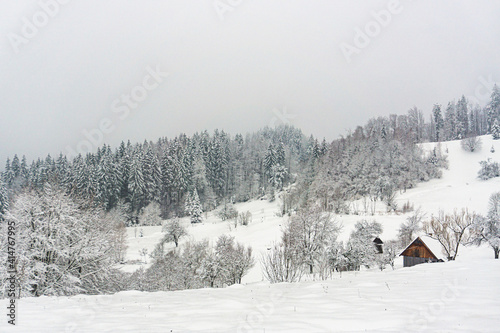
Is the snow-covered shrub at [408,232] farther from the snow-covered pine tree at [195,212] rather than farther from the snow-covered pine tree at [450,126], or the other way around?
the snow-covered pine tree at [450,126]

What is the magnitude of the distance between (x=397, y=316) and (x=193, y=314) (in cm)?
492

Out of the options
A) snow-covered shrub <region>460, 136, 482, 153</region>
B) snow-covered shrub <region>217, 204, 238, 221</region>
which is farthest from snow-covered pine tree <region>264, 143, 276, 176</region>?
snow-covered shrub <region>460, 136, 482, 153</region>

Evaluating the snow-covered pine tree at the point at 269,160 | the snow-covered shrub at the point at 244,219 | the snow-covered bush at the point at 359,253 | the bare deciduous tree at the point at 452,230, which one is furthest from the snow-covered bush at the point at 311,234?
the snow-covered pine tree at the point at 269,160

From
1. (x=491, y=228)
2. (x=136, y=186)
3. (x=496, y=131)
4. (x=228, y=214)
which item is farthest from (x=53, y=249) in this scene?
(x=496, y=131)

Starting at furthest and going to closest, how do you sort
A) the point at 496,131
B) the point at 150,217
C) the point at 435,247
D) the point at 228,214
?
1. the point at 496,131
2. the point at 150,217
3. the point at 228,214
4. the point at 435,247

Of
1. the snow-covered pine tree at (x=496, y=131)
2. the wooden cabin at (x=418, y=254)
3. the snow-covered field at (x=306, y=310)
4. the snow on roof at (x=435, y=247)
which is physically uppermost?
the snow-covered pine tree at (x=496, y=131)

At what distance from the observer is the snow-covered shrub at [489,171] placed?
219ft

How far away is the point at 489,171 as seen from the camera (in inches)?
2650

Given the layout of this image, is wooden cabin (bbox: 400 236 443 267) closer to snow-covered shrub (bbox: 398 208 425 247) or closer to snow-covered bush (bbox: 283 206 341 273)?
snow-covered bush (bbox: 283 206 341 273)

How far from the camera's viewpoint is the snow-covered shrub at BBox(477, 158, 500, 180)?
6688 cm

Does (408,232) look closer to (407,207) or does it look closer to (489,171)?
(407,207)

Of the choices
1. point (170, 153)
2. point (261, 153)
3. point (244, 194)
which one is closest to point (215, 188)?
point (244, 194)

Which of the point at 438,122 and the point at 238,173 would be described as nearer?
the point at 238,173

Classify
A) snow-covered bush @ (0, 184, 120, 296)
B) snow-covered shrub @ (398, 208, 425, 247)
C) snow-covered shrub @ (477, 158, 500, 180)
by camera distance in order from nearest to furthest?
snow-covered bush @ (0, 184, 120, 296) → snow-covered shrub @ (398, 208, 425, 247) → snow-covered shrub @ (477, 158, 500, 180)
